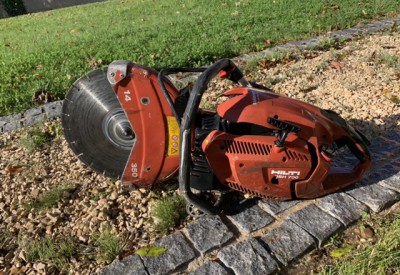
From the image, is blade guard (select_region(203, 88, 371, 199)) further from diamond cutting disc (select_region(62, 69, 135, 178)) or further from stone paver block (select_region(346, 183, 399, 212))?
diamond cutting disc (select_region(62, 69, 135, 178))

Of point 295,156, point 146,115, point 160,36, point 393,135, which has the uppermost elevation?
point 146,115

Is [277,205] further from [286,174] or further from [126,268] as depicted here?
[126,268]

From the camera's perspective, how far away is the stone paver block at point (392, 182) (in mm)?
2630

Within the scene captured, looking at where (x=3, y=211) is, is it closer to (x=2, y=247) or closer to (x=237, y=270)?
(x=2, y=247)

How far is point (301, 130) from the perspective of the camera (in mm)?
2238

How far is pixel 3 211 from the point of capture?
2770mm

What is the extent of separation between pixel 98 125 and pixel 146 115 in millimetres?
380

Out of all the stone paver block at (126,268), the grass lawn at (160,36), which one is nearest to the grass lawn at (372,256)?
the stone paver block at (126,268)

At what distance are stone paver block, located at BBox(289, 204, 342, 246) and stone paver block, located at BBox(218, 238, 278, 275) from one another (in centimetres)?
31

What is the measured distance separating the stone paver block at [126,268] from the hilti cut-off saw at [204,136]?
45cm

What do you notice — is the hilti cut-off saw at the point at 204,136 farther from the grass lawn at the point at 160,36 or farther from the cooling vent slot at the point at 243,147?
the grass lawn at the point at 160,36

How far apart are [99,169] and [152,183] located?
1.25 ft

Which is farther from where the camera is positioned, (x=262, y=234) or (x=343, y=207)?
(x=343, y=207)

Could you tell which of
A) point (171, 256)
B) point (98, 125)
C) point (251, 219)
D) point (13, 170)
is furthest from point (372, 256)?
point (13, 170)
